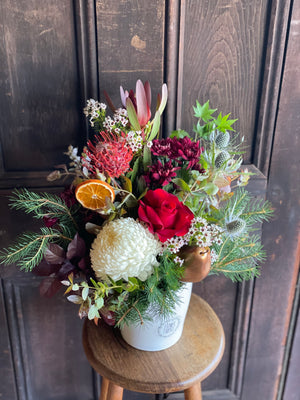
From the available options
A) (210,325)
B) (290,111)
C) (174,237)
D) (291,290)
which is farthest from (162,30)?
(291,290)

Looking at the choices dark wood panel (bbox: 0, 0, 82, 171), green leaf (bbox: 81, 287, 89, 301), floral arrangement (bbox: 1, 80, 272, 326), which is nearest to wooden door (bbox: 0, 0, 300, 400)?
dark wood panel (bbox: 0, 0, 82, 171)

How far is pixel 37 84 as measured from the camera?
0.75 metres

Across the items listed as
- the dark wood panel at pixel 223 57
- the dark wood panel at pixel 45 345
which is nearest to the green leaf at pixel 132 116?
the dark wood panel at pixel 223 57

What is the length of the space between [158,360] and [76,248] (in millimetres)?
315

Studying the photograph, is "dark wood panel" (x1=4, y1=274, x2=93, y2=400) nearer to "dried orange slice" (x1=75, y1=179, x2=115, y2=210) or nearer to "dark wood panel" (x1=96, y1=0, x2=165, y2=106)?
"dried orange slice" (x1=75, y1=179, x2=115, y2=210)

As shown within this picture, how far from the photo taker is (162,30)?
74cm

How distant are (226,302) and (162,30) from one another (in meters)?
0.78

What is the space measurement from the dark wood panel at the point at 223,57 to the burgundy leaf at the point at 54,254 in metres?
0.43

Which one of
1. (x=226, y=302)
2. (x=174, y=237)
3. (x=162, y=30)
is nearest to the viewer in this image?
(x=174, y=237)

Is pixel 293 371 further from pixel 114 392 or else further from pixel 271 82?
pixel 271 82

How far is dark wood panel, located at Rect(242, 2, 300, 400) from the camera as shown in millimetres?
817

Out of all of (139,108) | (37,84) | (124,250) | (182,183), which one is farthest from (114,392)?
(37,84)

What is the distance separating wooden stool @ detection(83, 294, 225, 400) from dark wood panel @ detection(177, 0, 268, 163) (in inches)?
20.2

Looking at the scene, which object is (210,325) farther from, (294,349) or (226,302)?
(294,349)
